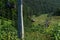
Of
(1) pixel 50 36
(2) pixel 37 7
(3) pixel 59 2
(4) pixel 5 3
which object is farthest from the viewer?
(3) pixel 59 2

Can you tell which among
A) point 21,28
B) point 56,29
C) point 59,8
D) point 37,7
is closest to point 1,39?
point 21,28

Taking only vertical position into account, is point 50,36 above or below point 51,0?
below

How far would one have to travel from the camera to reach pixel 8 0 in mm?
14211

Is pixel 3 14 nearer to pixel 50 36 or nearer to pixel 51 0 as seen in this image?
pixel 50 36

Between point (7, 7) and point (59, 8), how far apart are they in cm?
2294

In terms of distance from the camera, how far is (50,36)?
7.23m

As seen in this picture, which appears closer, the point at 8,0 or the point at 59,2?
the point at 8,0

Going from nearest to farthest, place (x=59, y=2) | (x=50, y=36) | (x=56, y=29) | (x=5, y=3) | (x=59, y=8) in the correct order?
(x=50, y=36), (x=56, y=29), (x=5, y=3), (x=59, y=2), (x=59, y=8)

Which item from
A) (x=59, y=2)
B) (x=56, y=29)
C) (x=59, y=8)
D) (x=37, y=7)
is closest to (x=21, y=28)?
(x=56, y=29)

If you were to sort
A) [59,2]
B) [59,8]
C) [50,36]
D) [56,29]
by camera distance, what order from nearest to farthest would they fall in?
[50,36], [56,29], [59,2], [59,8]

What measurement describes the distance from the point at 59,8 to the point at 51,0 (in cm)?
380

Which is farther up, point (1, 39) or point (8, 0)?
point (8, 0)

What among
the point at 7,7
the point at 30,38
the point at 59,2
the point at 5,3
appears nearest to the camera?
the point at 30,38

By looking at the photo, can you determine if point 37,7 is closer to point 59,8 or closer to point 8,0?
point 59,8
